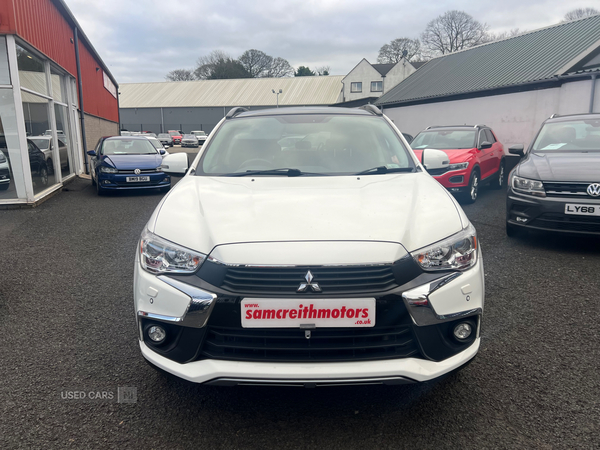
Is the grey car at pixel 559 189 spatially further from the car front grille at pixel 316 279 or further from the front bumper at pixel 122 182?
the front bumper at pixel 122 182

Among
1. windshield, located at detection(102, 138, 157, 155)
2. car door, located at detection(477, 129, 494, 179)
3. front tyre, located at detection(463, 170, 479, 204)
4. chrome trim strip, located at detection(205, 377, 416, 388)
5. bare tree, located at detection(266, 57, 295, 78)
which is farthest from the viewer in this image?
bare tree, located at detection(266, 57, 295, 78)

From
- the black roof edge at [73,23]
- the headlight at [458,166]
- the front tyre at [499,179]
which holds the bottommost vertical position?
the front tyre at [499,179]

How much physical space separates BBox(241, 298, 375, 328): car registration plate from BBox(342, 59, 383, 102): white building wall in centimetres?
5495

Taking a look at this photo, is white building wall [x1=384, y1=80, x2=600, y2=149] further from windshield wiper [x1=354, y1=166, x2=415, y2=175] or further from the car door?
windshield wiper [x1=354, y1=166, x2=415, y2=175]

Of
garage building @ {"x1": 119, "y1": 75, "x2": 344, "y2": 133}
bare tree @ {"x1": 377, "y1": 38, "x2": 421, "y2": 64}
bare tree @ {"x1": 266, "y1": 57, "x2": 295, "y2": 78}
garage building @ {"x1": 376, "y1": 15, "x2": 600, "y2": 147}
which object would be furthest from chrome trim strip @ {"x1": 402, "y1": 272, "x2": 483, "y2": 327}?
bare tree @ {"x1": 266, "y1": 57, "x2": 295, "y2": 78}

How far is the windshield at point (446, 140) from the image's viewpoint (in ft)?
33.6

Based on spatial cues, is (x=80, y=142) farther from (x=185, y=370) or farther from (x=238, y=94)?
(x=238, y=94)

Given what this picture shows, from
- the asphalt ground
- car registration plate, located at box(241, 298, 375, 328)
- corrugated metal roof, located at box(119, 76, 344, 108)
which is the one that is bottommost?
the asphalt ground

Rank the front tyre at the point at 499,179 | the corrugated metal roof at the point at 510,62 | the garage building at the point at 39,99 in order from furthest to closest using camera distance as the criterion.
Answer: the corrugated metal roof at the point at 510,62, the front tyre at the point at 499,179, the garage building at the point at 39,99

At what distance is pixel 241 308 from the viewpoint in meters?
2.13

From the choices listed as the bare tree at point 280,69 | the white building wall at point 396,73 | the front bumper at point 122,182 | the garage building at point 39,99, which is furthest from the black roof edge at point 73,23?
the bare tree at point 280,69

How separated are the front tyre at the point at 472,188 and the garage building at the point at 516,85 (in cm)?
619

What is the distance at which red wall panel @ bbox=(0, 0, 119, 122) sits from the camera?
9258 millimetres

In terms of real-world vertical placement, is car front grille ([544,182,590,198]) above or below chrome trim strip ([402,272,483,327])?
above
